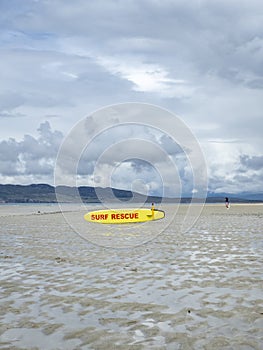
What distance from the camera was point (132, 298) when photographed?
1089cm

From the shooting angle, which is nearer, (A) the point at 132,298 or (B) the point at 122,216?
(A) the point at 132,298

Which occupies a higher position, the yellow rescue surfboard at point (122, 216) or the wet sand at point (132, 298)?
the yellow rescue surfboard at point (122, 216)

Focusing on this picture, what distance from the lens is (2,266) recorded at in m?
15.7

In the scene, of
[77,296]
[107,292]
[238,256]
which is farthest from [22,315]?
[238,256]

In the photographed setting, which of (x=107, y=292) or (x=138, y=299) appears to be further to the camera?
(x=107, y=292)

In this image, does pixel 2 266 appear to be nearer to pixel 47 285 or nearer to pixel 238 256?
Answer: pixel 47 285

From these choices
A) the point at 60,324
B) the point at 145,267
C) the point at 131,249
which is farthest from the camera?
the point at 131,249

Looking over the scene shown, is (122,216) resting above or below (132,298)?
above

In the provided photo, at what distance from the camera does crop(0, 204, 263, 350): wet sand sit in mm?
7914

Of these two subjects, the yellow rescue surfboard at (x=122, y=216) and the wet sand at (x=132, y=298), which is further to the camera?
the yellow rescue surfboard at (x=122, y=216)

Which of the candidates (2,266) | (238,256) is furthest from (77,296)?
(238,256)

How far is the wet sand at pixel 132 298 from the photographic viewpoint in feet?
26.0

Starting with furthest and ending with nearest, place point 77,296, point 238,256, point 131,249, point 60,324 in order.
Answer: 1. point 131,249
2. point 238,256
3. point 77,296
4. point 60,324

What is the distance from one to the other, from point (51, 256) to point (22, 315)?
8.78m
